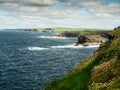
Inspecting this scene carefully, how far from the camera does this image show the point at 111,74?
30000mm

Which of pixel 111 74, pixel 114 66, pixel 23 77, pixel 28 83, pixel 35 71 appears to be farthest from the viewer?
pixel 35 71

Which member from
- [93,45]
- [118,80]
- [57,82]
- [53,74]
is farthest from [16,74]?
[93,45]

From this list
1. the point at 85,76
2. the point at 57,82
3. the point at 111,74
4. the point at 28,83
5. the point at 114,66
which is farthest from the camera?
the point at 28,83

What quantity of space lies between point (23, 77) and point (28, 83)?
28.1 ft

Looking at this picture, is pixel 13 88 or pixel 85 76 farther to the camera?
pixel 13 88

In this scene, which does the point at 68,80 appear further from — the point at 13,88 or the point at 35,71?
the point at 35,71

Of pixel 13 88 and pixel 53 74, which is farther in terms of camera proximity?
pixel 53 74

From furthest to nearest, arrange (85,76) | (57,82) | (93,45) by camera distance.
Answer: (93,45)
(57,82)
(85,76)

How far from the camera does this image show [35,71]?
306 ft

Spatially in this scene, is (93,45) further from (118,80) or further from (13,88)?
(118,80)

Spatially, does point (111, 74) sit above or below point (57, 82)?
above

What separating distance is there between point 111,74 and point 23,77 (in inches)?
2208

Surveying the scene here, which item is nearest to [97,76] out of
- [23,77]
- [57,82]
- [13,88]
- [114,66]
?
[114,66]

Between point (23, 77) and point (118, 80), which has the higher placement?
point (118, 80)
